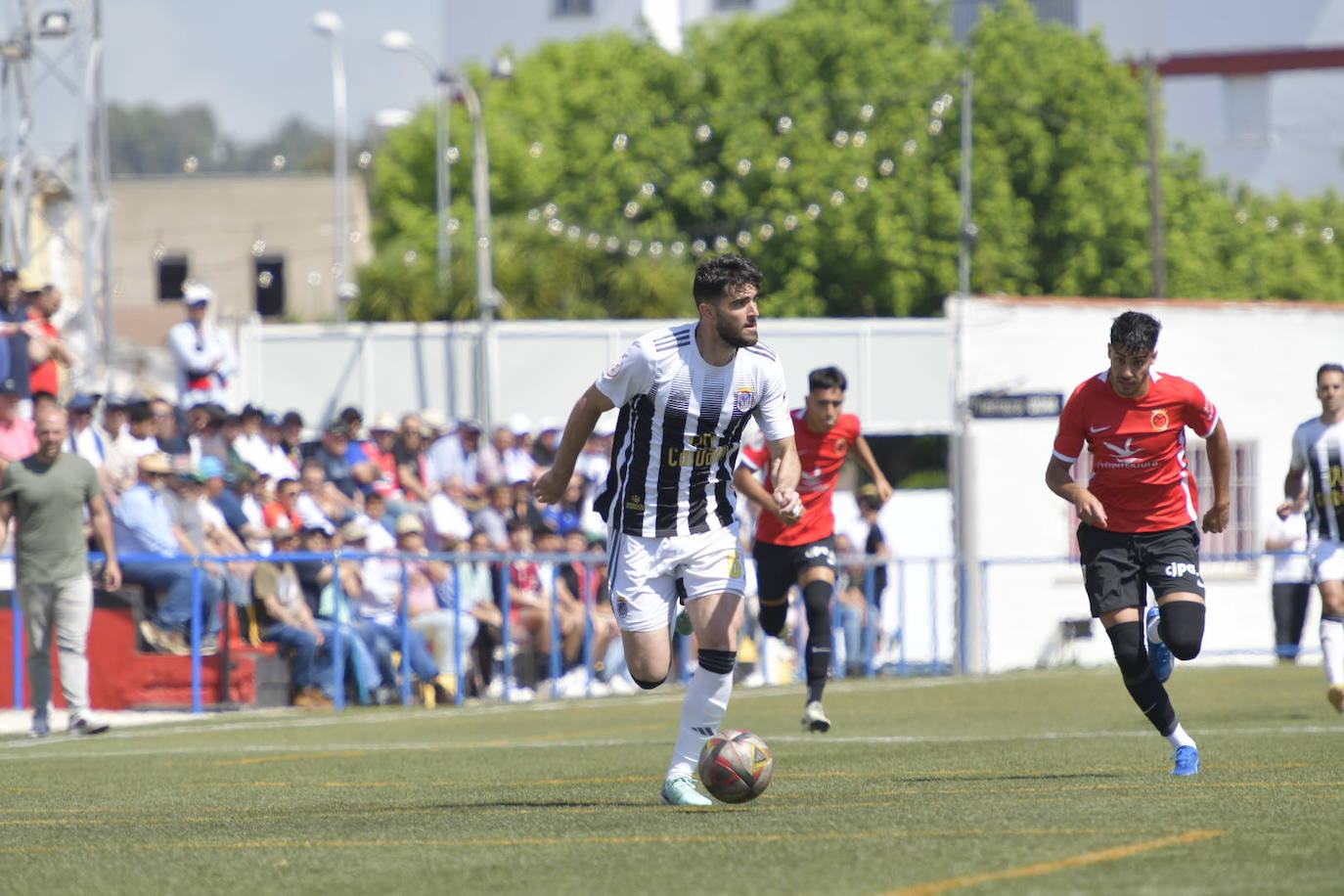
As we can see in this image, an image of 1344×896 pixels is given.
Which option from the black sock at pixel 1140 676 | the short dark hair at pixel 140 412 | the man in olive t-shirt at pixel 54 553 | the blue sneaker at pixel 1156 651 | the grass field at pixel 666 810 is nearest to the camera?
the grass field at pixel 666 810

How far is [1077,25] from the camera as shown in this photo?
84188 millimetres

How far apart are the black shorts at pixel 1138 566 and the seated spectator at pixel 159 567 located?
9376 millimetres

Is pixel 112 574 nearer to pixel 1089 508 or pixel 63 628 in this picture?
pixel 63 628

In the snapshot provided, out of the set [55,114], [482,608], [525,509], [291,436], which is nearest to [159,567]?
[482,608]

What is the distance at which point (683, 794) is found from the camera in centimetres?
881

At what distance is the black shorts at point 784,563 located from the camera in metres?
14.0

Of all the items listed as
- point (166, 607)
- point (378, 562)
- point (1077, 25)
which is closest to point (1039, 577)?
point (378, 562)

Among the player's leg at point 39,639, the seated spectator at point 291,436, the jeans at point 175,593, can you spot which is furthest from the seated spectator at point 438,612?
the player's leg at point 39,639

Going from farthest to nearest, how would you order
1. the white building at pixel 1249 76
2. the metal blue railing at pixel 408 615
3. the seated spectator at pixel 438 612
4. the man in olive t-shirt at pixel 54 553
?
the white building at pixel 1249 76 < the seated spectator at pixel 438 612 < the metal blue railing at pixel 408 615 < the man in olive t-shirt at pixel 54 553

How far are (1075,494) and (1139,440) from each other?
505 millimetres

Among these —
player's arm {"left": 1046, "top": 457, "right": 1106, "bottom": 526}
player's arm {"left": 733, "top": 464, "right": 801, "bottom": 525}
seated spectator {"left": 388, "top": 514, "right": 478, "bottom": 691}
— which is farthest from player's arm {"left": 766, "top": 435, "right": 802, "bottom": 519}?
seated spectator {"left": 388, "top": 514, "right": 478, "bottom": 691}

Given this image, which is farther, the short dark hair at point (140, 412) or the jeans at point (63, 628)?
the short dark hair at point (140, 412)

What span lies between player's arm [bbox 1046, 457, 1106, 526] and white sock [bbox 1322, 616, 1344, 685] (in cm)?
404

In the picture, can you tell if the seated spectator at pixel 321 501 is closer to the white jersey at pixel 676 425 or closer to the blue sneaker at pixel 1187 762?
the white jersey at pixel 676 425
